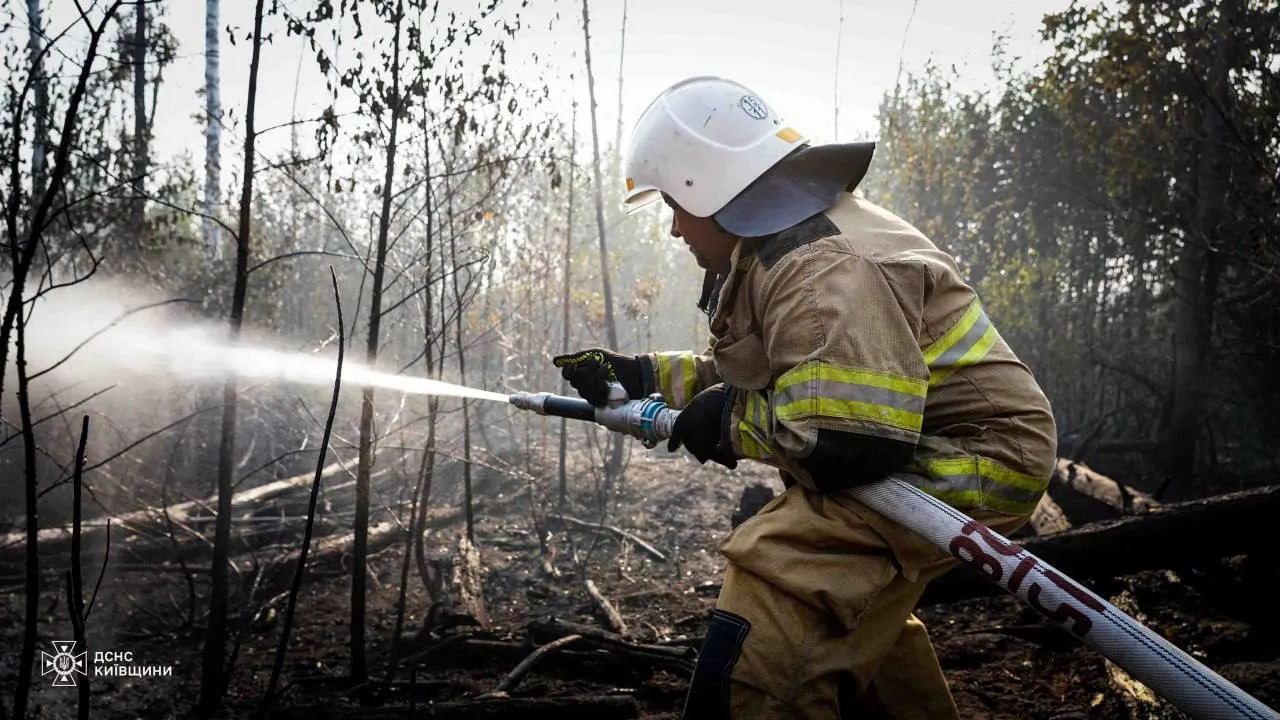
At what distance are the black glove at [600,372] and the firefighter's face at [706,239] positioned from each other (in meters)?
0.67

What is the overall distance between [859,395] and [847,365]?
86mm

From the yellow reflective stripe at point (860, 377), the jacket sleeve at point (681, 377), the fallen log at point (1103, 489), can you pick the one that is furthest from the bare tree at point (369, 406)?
the fallen log at point (1103, 489)

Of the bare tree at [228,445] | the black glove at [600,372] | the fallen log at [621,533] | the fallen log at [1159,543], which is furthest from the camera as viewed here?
the fallen log at [621,533]

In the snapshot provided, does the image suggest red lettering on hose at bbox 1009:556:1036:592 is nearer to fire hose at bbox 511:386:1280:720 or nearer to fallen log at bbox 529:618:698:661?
fire hose at bbox 511:386:1280:720

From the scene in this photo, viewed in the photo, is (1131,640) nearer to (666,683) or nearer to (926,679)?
(926,679)

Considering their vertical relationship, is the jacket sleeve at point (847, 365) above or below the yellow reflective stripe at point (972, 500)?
above

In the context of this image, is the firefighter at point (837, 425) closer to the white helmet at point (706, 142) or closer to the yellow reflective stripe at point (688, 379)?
the white helmet at point (706, 142)

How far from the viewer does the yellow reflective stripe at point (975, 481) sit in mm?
2131

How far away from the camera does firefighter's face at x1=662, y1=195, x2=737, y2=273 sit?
9.05 ft

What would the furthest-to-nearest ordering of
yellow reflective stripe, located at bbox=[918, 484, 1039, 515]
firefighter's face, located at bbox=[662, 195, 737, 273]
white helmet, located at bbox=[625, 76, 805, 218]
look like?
firefighter's face, located at bbox=[662, 195, 737, 273]
white helmet, located at bbox=[625, 76, 805, 218]
yellow reflective stripe, located at bbox=[918, 484, 1039, 515]

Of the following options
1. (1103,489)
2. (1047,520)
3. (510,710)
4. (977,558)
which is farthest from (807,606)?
(1103,489)

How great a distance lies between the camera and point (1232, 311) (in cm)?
1089

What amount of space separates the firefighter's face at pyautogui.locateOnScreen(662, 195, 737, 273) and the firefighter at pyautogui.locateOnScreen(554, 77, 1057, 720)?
12cm

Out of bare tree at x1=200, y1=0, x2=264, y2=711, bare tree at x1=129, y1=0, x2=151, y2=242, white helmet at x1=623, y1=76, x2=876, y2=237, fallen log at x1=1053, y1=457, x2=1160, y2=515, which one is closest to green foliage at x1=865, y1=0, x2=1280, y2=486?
fallen log at x1=1053, y1=457, x2=1160, y2=515
